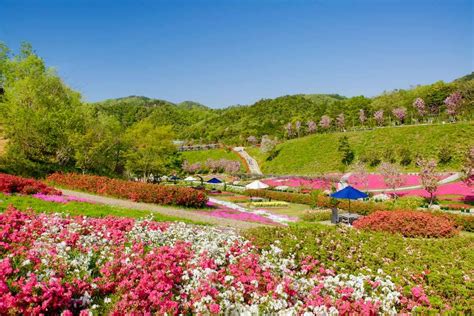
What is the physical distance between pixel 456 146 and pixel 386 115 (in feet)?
136

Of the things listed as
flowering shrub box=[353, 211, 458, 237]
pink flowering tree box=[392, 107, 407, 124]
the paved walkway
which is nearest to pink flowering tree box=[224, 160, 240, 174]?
the paved walkway

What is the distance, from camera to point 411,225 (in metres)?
20.5

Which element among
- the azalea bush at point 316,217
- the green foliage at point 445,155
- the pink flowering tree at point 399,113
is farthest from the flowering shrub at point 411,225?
the pink flowering tree at point 399,113

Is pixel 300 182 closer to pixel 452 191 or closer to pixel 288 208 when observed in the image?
pixel 288 208

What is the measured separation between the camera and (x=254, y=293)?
651cm

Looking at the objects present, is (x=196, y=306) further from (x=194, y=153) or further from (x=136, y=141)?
(x=194, y=153)

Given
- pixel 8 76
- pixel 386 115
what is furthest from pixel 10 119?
pixel 386 115

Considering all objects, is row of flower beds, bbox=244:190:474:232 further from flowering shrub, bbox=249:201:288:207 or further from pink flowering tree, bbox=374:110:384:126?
pink flowering tree, bbox=374:110:384:126

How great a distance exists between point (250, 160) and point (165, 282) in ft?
292

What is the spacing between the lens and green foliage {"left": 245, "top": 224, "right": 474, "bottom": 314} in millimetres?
8133

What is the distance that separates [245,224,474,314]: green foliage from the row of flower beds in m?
12.2

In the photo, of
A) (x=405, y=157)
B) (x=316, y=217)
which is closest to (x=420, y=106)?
(x=405, y=157)

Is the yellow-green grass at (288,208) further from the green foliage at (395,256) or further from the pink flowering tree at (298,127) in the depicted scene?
the pink flowering tree at (298,127)

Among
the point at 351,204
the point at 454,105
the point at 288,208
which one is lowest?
the point at 288,208
